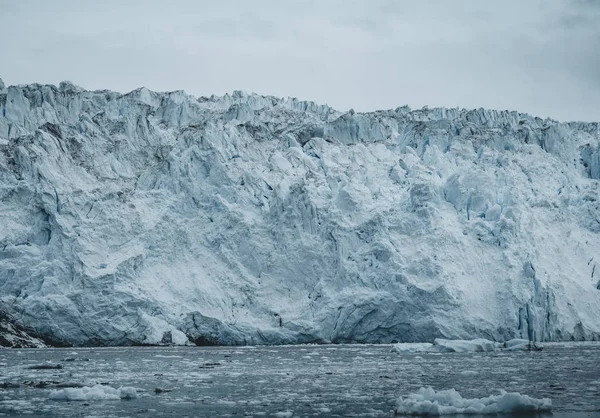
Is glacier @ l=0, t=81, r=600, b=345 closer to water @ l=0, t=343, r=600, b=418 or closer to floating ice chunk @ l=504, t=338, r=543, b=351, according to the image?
floating ice chunk @ l=504, t=338, r=543, b=351

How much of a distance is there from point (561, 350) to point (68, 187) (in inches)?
940

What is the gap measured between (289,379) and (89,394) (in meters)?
5.19

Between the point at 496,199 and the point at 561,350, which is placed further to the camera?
the point at 496,199

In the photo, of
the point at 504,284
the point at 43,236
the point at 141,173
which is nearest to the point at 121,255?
the point at 43,236

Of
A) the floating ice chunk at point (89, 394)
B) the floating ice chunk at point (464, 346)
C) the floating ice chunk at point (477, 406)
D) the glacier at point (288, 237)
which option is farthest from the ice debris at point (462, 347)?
the floating ice chunk at point (477, 406)

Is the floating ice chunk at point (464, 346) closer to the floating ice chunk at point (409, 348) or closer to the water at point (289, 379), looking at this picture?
the floating ice chunk at point (409, 348)

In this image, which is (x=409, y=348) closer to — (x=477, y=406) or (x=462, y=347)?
(x=462, y=347)

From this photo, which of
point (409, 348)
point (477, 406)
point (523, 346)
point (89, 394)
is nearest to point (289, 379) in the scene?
point (89, 394)

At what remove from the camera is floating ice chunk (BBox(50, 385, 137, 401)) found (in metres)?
15.4

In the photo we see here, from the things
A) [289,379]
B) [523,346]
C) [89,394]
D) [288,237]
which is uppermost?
[288,237]

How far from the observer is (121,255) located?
37.2 m

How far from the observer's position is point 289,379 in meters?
19.1

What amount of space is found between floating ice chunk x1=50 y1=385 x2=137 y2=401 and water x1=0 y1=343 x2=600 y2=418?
1.02ft

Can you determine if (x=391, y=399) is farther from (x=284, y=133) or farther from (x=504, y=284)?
(x=284, y=133)
